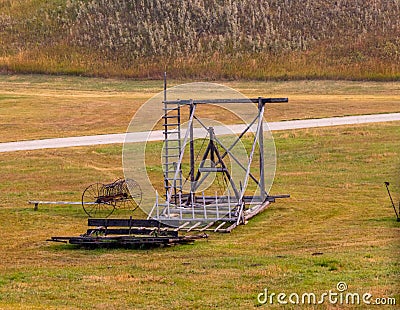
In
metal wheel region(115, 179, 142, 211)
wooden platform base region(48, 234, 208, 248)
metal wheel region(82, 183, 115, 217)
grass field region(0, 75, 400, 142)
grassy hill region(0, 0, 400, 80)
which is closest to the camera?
wooden platform base region(48, 234, 208, 248)

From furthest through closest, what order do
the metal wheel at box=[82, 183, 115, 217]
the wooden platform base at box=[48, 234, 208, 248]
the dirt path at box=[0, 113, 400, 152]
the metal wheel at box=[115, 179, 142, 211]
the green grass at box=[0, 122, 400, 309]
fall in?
the dirt path at box=[0, 113, 400, 152] → the metal wheel at box=[115, 179, 142, 211] → the metal wheel at box=[82, 183, 115, 217] → the wooden platform base at box=[48, 234, 208, 248] → the green grass at box=[0, 122, 400, 309]

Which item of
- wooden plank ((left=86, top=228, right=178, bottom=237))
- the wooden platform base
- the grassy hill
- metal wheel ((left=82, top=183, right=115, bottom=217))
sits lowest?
metal wheel ((left=82, top=183, right=115, bottom=217))

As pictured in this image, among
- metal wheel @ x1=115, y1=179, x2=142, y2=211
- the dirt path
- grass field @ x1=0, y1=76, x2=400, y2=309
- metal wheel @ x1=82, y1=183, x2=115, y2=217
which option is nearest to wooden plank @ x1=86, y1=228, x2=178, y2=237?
grass field @ x1=0, y1=76, x2=400, y2=309

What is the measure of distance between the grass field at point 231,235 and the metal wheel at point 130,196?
1396mm

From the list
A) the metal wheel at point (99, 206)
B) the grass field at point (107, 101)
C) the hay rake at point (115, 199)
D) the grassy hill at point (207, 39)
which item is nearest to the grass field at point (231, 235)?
the grass field at point (107, 101)

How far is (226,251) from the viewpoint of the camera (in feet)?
62.4

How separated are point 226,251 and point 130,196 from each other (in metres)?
8.62

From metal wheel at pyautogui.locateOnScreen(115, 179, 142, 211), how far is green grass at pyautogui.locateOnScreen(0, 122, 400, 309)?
1462mm

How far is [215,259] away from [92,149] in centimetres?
1897

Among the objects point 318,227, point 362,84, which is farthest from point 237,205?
point 362,84

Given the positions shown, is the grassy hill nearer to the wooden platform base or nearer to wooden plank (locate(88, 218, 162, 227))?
wooden plank (locate(88, 218, 162, 227))

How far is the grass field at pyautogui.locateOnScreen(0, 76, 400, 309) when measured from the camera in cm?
1516

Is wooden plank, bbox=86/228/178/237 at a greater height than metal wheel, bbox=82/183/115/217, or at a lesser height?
greater

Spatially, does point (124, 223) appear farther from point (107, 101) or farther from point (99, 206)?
point (107, 101)
